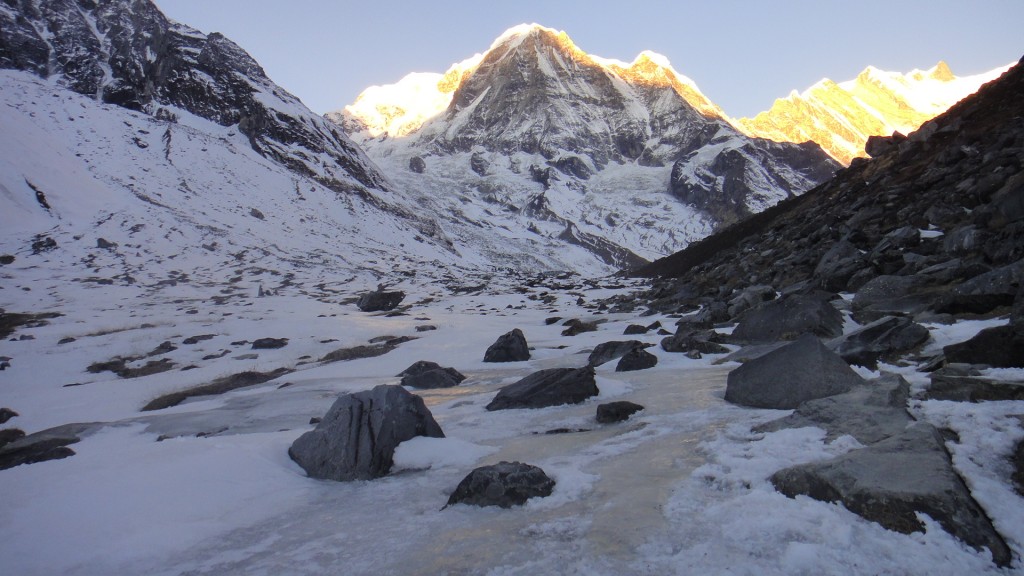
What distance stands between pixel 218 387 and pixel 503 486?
11716 mm

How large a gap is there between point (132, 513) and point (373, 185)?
103803 mm

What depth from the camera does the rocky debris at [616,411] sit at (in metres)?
6.58

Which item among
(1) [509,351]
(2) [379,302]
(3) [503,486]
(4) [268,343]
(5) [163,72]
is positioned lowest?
(3) [503,486]

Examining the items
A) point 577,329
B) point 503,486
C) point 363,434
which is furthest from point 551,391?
point 577,329

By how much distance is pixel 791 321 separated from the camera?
957cm

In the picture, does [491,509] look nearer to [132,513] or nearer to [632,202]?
[132,513]

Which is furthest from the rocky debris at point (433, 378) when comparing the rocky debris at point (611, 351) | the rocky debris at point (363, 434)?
the rocky debris at point (363, 434)

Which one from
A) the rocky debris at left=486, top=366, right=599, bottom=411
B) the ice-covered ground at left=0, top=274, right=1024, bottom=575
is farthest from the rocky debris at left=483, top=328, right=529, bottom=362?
the rocky debris at left=486, top=366, right=599, bottom=411

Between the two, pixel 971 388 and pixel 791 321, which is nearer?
pixel 971 388

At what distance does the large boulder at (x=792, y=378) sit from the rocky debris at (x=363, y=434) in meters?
3.72

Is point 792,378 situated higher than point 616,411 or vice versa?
point 792,378

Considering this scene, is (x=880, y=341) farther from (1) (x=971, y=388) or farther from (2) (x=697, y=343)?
(2) (x=697, y=343)

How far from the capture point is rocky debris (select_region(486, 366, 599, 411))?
787cm

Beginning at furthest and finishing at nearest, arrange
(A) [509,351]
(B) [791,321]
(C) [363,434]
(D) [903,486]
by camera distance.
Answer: (A) [509,351] → (B) [791,321] → (C) [363,434] → (D) [903,486]
